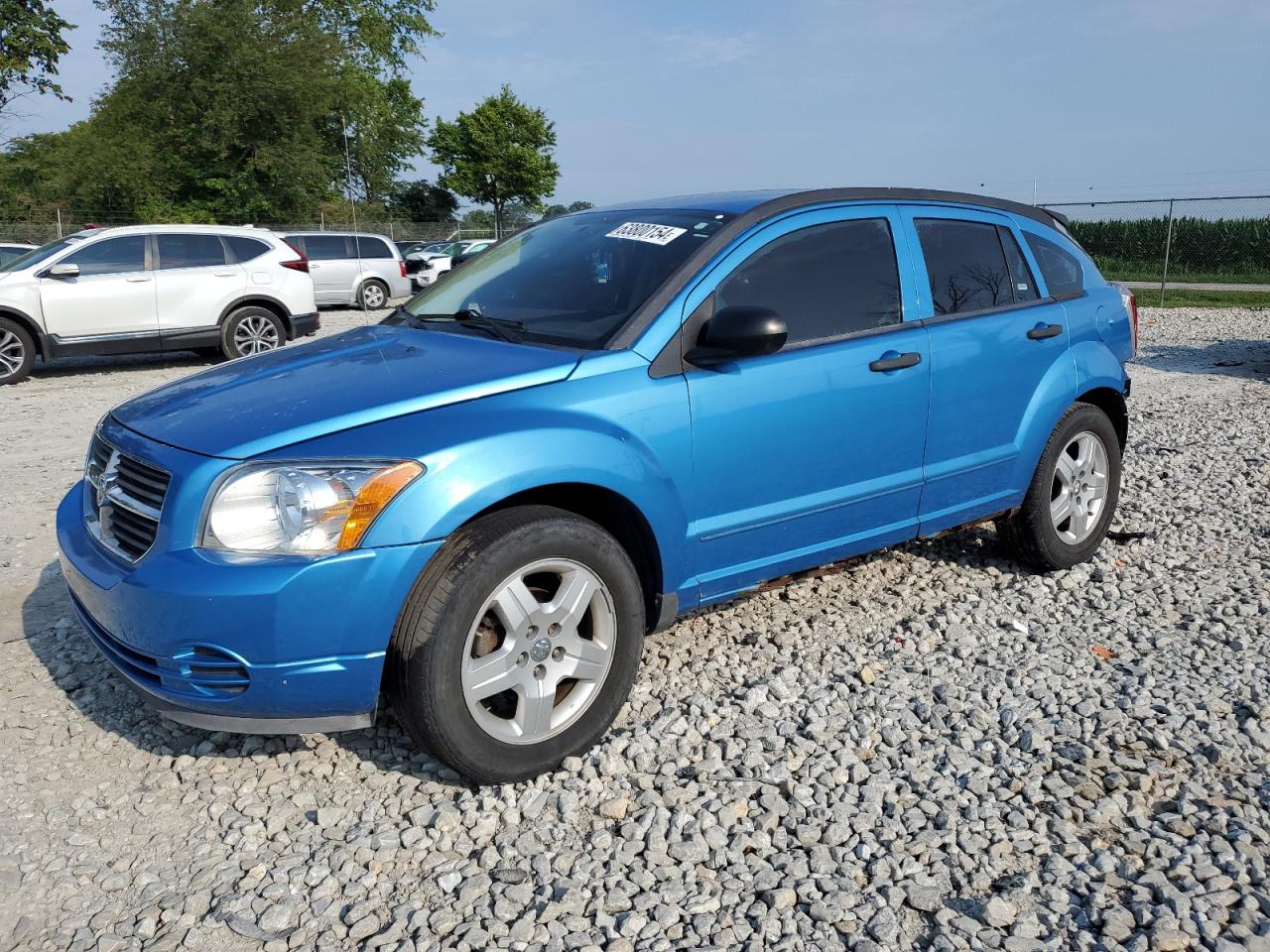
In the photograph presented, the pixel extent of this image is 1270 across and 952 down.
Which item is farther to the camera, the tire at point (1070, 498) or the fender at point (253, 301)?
the fender at point (253, 301)

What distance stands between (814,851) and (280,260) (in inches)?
450

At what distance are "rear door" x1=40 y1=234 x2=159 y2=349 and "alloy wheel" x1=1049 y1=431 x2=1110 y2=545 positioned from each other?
10.0m

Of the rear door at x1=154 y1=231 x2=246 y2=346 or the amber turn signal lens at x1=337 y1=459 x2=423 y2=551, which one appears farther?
the rear door at x1=154 y1=231 x2=246 y2=346

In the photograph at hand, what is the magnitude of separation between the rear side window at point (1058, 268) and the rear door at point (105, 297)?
32.2 ft

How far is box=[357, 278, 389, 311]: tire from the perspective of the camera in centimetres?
1989

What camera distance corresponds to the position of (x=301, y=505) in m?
2.71

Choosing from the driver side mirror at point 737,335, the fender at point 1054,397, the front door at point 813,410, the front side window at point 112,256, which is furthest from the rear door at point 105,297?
the fender at point 1054,397

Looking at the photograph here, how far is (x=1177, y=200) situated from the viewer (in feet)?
62.4

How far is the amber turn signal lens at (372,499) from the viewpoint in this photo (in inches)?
107

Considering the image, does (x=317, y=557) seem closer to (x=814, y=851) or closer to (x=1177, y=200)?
(x=814, y=851)

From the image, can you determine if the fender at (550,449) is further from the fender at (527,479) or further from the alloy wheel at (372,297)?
the alloy wheel at (372,297)

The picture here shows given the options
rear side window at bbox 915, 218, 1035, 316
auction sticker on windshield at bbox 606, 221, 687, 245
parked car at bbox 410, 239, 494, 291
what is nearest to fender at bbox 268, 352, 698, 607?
auction sticker on windshield at bbox 606, 221, 687, 245

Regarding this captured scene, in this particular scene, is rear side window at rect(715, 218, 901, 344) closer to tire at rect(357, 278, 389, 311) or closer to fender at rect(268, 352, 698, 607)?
fender at rect(268, 352, 698, 607)

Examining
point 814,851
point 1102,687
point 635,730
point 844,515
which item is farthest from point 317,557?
point 1102,687
